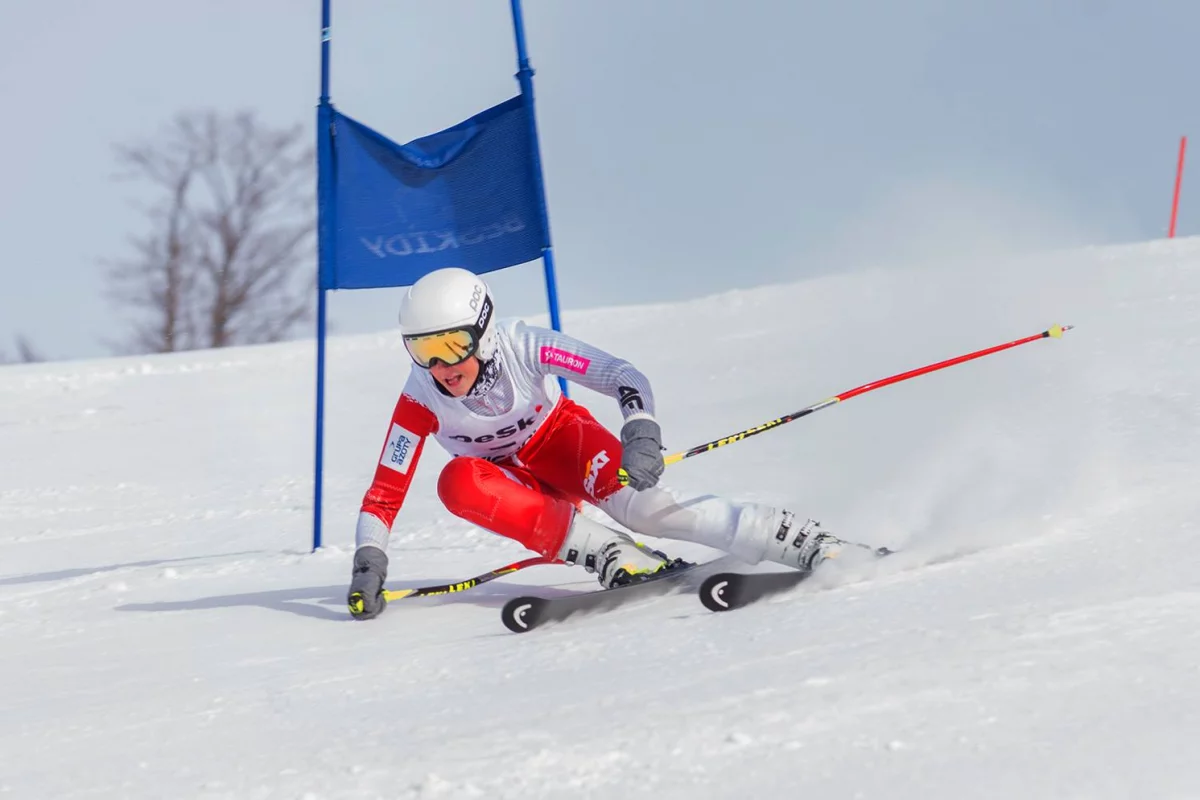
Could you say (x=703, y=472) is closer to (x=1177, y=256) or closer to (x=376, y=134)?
(x=376, y=134)

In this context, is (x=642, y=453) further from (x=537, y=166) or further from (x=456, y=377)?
(x=537, y=166)

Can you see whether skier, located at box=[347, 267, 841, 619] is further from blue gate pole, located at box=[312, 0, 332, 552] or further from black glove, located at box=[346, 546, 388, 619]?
blue gate pole, located at box=[312, 0, 332, 552]

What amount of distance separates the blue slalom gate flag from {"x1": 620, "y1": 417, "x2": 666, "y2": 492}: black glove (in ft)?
6.22

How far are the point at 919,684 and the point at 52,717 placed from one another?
194 cm

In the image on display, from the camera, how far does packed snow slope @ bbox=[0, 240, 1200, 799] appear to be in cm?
187

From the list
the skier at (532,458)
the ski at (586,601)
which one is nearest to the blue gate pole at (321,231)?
the skier at (532,458)

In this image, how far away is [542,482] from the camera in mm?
3801

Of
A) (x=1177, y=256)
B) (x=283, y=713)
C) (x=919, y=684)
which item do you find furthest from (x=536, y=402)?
(x=1177, y=256)

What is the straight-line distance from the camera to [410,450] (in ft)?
12.5

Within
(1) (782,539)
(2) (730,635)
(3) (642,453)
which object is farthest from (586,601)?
(2) (730,635)

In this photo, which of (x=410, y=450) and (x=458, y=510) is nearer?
(x=458, y=510)

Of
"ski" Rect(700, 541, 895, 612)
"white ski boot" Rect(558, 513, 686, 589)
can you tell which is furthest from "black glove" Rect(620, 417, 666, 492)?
"ski" Rect(700, 541, 895, 612)

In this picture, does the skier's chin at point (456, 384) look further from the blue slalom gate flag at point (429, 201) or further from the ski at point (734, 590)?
the blue slalom gate flag at point (429, 201)

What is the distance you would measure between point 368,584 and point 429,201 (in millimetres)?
2037
